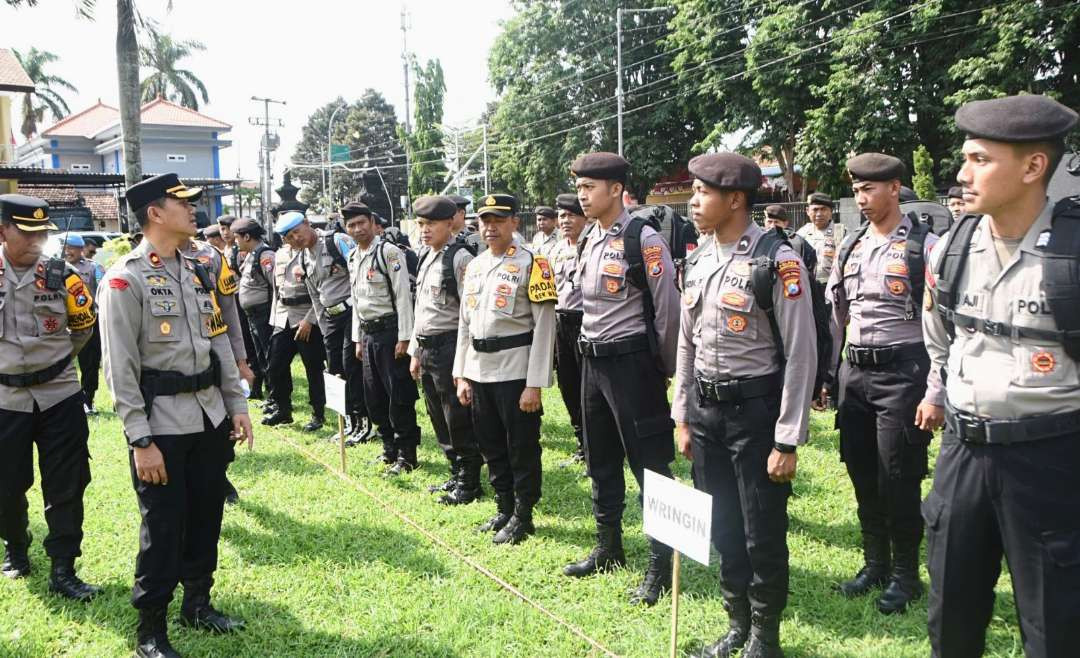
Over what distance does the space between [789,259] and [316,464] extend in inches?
202

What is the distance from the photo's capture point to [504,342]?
16.2ft

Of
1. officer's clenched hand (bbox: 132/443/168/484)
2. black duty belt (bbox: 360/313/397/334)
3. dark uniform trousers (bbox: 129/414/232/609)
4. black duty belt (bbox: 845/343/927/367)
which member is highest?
black duty belt (bbox: 360/313/397/334)

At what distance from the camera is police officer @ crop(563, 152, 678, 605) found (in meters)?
4.12

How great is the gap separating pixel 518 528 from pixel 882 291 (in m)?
2.65

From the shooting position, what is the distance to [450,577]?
4.51 m

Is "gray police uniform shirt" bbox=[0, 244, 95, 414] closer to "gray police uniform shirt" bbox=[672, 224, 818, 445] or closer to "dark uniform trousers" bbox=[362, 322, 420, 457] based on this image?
"dark uniform trousers" bbox=[362, 322, 420, 457]

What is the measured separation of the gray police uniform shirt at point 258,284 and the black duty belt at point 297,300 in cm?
105

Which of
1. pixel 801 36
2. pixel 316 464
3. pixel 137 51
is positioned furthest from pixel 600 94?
pixel 316 464

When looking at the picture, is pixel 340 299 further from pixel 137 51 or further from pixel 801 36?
pixel 801 36

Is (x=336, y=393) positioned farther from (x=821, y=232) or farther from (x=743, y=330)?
(x=821, y=232)

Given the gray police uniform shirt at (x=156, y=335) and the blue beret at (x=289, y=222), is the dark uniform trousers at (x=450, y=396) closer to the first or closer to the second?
the gray police uniform shirt at (x=156, y=335)

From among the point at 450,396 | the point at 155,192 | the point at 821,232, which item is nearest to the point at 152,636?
the point at 155,192

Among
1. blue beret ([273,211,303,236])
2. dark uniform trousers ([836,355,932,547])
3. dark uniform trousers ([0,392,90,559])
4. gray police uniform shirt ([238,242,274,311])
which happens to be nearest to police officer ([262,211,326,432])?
blue beret ([273,211,303,236])

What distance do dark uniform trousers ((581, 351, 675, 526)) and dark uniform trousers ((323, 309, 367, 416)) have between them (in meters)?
3.53
